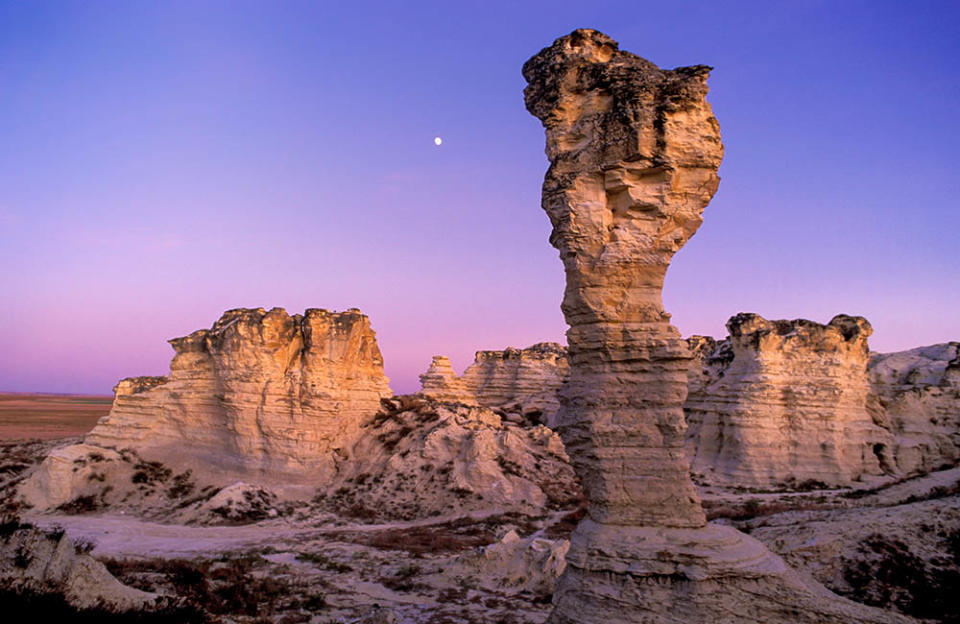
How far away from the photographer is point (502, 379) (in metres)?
49.9

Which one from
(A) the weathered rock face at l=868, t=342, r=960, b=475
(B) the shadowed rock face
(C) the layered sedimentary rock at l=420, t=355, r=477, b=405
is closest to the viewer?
(B) the shadowed rock face

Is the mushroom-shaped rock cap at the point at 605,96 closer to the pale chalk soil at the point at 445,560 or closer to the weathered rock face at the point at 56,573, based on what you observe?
the pale chalk soil at the point at 445,560

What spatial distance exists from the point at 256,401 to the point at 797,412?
25.1 meters

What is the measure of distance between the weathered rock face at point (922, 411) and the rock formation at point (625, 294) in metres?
26.3

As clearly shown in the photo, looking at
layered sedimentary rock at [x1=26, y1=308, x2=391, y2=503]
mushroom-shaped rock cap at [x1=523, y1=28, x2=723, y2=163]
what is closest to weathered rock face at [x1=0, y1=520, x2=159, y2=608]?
mushroom-shaped rock cap at [x1=523, y1=28, x2=723, y2=163]

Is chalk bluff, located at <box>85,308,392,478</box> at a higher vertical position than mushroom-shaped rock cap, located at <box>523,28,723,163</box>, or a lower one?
lower

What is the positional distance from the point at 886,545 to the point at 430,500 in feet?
53.5

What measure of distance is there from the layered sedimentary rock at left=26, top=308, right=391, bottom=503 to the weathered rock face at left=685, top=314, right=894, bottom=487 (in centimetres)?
1761

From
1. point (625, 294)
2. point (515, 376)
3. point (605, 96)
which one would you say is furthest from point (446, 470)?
point (515, 376)

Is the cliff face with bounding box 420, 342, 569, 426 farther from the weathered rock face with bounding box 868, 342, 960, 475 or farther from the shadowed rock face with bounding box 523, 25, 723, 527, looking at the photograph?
the shadowed rock face with bounding box 523, 25, 723, 527

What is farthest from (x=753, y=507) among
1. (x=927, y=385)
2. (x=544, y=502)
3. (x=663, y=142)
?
(x=927, y=385)

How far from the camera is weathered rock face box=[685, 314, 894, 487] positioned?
2642 cm

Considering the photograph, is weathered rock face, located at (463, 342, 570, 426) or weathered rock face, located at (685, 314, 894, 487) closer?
weathered rock face, located at (685, 314, 894, 487)

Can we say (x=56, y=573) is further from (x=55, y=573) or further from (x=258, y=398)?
(x=258, y=398)
